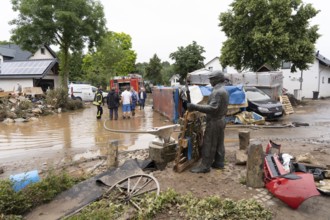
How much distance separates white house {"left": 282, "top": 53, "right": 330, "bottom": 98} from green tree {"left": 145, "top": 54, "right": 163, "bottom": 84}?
2542 cm

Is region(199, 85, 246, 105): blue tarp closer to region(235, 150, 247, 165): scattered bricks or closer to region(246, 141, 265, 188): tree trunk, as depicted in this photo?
region(235, 150, 247, 165): scattered bricks

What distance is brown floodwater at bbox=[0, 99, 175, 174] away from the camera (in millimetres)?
7348

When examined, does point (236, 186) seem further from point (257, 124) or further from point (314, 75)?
point (314, 75)

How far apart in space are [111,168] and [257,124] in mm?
7802

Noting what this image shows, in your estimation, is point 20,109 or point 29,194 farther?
point 20,109

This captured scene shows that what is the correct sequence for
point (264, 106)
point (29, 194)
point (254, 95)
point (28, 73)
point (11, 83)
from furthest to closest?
point (11, 83)
point (28, 73)
point (254, 95)
point (264, 106)
point (29, 194)

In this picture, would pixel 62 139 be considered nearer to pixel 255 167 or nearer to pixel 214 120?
pixel 214 120

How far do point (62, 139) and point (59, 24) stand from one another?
54.0 ft

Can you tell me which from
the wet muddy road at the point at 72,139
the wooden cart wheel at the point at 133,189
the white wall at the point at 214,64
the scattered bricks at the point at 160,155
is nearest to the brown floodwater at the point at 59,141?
the wet muddy road at the point at 72,139

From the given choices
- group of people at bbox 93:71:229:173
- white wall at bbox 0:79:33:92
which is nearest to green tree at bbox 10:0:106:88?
white wall at bbox 0:79:33:92

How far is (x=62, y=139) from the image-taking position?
→ 9648mm

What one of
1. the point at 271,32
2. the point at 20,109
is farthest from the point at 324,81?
the point at 20,109

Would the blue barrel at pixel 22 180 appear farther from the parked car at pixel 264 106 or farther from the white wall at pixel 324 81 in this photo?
the white wall at pixel 324 81

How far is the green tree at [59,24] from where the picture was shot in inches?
896
